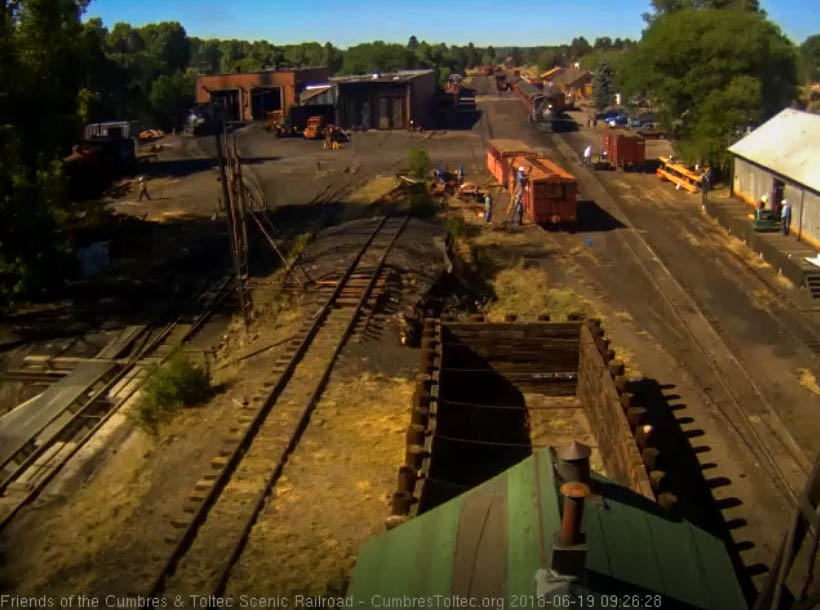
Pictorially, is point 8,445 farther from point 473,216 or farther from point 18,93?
point 473,216

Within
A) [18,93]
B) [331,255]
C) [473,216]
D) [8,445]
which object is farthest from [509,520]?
[473,216]

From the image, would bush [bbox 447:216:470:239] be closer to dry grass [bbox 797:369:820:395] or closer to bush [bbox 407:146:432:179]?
bush [bbox 407:146:432:179]

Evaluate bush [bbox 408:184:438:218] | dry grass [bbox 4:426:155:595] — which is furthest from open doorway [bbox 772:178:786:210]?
dry grass [bbox 4:426:155:595]

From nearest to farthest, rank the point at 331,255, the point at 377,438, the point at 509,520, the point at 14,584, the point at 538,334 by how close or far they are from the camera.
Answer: the point at 509,520, the point at 14,584, the point at 377,438, the point at 538,334, the point at 331,255

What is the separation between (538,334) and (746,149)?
1915 cm

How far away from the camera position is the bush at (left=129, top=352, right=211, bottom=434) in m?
13.4

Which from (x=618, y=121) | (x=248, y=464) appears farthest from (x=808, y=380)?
(x=618, y=121)

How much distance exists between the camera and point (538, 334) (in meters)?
13.3

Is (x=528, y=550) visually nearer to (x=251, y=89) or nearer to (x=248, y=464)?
(x=248, y=464)

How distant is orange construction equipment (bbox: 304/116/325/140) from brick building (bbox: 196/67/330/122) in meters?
10.1

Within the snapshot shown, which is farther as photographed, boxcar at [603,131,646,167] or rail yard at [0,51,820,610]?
boxcar at [603,131,646,167]

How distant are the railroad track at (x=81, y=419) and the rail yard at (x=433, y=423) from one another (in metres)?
0.06

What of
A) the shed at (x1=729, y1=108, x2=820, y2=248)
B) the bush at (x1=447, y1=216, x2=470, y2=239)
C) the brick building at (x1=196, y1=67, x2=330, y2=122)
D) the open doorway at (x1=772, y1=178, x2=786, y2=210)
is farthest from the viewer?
the brick building at (x1=196, y1=67, x2=330, y2=122)

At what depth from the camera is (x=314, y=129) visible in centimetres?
5434
